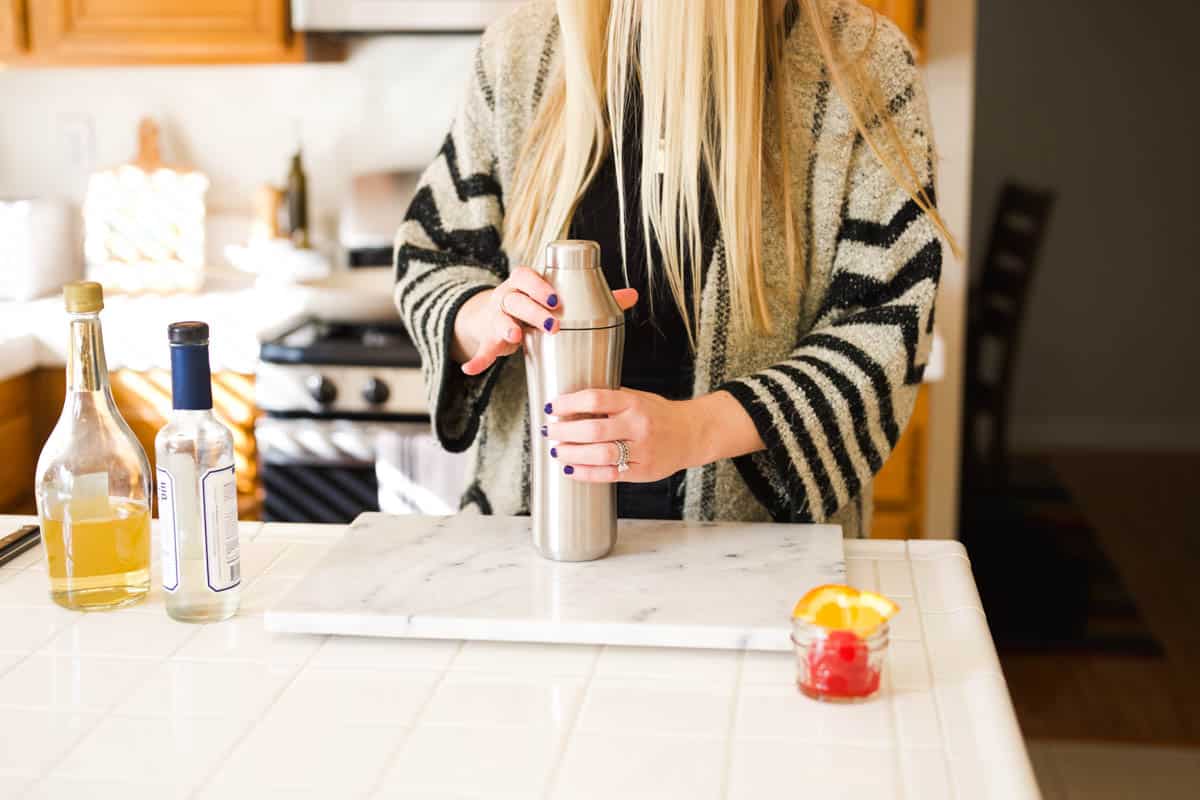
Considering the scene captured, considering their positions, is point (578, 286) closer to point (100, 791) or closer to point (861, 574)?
point (861, 574)

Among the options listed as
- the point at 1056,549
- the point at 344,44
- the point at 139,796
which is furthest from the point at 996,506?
the point at 139,796

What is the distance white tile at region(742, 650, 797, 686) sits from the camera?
88 centimetres

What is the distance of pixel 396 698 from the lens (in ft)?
2.83

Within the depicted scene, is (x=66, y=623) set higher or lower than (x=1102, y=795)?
higher

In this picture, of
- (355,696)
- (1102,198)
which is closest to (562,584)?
(355,696)

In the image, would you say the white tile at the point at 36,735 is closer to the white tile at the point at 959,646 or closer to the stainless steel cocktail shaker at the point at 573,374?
the stainless steel cocktail shaker at the point at 573,374

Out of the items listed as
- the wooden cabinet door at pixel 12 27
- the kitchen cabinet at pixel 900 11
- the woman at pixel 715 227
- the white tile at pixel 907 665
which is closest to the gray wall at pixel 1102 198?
the kitchen cabinet at pixel 900 11

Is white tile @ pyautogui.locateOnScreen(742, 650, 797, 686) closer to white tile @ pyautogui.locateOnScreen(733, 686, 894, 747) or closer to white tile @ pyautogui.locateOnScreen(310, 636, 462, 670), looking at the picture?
white tile @ pyautogui.locateOnScreen(733, 686, 894, 747)

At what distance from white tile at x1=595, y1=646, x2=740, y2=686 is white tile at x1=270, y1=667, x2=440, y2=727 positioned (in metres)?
0.12

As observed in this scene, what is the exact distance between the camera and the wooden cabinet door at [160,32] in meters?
2.64

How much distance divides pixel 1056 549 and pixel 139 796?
3.40 meters

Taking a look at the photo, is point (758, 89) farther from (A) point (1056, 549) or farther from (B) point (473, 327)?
(A) point (1056, 549)

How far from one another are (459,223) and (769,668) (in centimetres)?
66

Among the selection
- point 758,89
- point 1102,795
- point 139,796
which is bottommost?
point 1102,795
